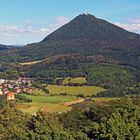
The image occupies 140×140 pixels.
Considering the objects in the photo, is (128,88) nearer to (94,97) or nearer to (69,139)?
(94,97)

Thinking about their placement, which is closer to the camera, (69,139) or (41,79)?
(69,139)

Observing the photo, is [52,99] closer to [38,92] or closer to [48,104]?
[48,104]

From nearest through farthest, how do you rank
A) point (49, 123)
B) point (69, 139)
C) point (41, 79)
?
point (69, 139)
point (49, 123)
point (41, 79)

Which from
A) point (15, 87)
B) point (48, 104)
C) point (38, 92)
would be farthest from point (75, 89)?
point (48, 104)

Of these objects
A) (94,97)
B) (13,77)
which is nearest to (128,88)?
(94,97)

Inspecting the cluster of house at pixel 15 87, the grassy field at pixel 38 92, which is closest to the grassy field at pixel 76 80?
the cluster of house at pixel 15 87
